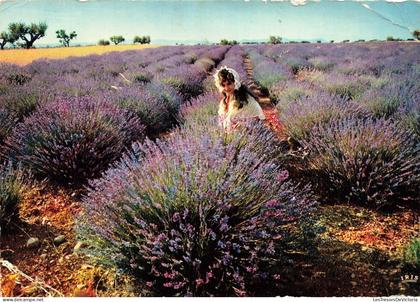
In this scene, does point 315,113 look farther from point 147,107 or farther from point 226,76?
point 147,107

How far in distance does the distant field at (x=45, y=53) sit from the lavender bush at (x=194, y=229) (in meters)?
3.50

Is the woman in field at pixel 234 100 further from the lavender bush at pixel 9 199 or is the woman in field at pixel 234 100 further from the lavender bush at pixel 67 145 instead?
the lavender bush at pixel 9 199

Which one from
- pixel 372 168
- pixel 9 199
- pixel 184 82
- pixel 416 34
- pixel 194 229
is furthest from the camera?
pixel 184 82

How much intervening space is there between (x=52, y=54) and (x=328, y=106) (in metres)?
7.83

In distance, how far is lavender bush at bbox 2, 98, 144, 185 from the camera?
333 cm

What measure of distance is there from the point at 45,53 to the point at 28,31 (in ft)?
17.5

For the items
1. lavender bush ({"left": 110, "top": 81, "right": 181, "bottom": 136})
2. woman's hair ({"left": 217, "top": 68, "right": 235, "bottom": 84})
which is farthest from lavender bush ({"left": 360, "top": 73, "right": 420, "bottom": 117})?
lavender bush ({"left": 110, "top": 81, "right": 181, "bottom": 136})

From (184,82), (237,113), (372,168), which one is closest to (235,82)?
(237,113)

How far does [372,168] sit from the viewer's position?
2.91m

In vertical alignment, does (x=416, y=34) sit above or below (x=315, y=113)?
above

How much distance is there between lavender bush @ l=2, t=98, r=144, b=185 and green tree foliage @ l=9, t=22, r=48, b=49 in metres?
0.77

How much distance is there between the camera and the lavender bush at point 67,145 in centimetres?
A: 333

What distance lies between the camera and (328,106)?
14.8 ft

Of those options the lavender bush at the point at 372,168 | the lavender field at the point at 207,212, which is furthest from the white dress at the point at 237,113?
the lavender bush at the point at 372,168
